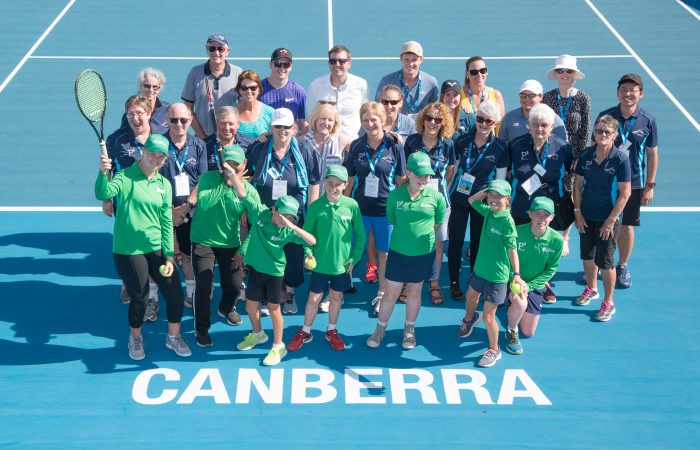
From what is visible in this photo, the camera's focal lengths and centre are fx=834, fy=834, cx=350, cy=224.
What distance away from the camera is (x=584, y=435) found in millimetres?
6543

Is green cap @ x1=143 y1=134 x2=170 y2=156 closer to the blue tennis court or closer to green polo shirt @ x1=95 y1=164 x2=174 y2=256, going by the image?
green polo shirt @ x1=95 y1=164 x2=174 y2=256

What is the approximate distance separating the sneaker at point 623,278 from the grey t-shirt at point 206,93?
4631 millimetres

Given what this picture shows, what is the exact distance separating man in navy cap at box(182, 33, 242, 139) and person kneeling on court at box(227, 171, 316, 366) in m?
2.11

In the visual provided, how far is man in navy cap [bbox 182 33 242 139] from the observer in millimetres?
9273

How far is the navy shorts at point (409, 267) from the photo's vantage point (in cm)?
757

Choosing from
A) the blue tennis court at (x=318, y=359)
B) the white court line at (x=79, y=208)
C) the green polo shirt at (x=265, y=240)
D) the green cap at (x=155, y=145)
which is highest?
the green cap at (x=155, y=145)

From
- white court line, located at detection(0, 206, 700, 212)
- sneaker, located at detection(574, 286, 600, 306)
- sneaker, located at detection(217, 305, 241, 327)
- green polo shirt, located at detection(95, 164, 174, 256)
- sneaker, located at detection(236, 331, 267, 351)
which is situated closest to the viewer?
green polo shirt, located at detection(95, 164, 174, 256)

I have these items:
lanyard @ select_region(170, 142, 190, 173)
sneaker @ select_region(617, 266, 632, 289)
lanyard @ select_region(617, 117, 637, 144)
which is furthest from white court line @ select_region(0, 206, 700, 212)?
lanyard @ select_region(170, 142, 190, 173)

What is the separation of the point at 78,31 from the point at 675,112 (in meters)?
11.3

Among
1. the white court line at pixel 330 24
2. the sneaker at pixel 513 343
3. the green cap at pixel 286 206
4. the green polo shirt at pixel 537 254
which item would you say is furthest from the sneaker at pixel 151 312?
the white court line at pixel 330 24

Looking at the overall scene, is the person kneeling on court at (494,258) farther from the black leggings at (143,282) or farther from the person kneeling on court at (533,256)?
the black leggings at (143,282)

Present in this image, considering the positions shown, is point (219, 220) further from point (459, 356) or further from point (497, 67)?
point (497, 67)

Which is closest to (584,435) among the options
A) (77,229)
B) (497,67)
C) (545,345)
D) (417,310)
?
(545,345)

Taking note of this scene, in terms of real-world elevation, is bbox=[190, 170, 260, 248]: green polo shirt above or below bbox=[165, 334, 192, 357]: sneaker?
above
